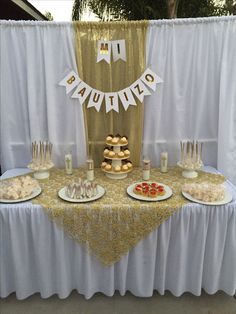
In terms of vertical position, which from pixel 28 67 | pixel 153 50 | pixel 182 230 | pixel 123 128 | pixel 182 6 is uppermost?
pixel 182 6

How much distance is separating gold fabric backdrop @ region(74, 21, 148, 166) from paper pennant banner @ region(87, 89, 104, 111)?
0.05m

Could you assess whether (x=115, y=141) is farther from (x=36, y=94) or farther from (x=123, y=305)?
(x=123, y=305)

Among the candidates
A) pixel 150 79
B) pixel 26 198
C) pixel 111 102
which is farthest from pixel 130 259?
pixel 150 79

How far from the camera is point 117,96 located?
5.82 ft

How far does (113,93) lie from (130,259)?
108 centimetres

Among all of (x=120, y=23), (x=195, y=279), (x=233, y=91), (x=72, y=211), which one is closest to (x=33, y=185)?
(x=72, y=211)

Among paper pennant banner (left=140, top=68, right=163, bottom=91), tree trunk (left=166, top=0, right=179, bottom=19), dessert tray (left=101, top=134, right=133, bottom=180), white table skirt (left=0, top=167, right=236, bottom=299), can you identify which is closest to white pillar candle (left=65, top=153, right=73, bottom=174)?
dessert tray (left=101, top=134, right=133, bottom=180)

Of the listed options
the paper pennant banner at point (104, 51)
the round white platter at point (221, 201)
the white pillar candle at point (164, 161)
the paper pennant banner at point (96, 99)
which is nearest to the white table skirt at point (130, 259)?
the round white platter at point (221, 201)

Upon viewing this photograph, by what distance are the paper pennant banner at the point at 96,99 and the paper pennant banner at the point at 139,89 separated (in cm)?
22

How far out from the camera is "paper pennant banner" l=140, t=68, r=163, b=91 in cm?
175

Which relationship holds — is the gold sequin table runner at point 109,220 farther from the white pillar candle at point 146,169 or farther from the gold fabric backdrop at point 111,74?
the gold fabric backdrop at point 111,74

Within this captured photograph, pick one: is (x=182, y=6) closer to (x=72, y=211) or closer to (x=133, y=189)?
(x=133, y=189)

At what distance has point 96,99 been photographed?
5.82 ft

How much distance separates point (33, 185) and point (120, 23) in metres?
1.18
